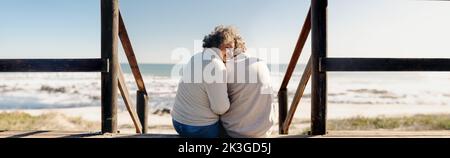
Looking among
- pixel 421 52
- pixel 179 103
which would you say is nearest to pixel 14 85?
pixel 179 103

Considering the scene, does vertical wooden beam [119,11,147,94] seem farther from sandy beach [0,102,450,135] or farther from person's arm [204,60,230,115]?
sandy beach [0,102,450,135]

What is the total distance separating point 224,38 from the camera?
3006mm

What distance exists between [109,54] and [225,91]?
3.05 feet

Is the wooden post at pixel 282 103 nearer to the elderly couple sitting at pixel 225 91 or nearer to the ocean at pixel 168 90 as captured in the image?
the elderly couple sitting at pixel 225 91

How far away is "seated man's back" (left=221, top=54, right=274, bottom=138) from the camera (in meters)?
2.95

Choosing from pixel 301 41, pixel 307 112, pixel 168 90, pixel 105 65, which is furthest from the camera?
pixel 168 90

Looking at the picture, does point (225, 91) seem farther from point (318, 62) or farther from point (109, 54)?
point (109, 54)

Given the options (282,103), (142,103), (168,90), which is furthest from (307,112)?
(142,103)

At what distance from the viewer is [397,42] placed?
139ft

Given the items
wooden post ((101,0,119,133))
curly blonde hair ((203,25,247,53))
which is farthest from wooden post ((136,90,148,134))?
curly blonde hair ((203,25,247,53))

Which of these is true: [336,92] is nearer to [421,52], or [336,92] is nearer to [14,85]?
[421,52]

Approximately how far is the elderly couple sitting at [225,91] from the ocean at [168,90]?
17339 mm
